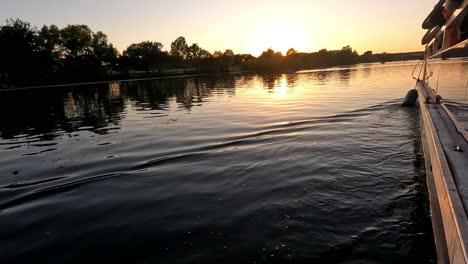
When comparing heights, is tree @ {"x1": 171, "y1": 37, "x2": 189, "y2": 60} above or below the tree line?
above

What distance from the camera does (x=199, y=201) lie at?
6.36 metres

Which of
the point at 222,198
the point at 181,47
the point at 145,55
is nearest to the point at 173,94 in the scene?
the point at 222,198

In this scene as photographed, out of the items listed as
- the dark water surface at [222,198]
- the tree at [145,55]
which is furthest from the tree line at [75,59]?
the dark water surface at [222,198]

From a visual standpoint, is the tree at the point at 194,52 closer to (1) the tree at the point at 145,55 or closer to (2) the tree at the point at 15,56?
(1) the tree at the point at 145,55

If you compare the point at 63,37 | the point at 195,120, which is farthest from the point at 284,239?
the point at 63,37

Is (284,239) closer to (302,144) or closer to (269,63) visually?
(302,144)

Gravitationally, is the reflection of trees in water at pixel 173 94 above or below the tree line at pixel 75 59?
below

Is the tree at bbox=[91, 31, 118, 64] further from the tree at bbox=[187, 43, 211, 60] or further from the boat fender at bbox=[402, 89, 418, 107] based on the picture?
the boat fender at bbox=[402, 89, 418, 107]

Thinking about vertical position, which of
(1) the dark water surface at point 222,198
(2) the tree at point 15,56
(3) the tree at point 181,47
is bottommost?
(1) the dark water surface at point 222,198

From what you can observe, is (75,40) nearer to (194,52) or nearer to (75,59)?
(75,59)

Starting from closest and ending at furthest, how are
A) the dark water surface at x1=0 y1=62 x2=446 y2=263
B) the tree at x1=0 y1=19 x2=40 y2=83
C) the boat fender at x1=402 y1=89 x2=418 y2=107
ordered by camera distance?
the dark water surface at x1=0 y1=62 x2=446 y2=263, the boat fender at x1=402 y1=89 x2=418 y2=107, the tree at x1=0 y1=19 x2=40 y2=83

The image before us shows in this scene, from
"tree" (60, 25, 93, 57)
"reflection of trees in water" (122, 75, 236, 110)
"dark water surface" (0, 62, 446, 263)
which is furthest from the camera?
"tree" (60, 25, 93, 57)

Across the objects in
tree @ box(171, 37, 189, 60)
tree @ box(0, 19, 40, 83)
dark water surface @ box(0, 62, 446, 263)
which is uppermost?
tree @ box(171, 37, 189, 60)

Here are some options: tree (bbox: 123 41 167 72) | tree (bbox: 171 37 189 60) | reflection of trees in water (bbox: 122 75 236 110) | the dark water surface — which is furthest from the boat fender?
tree (bbox: 171 37 189 60)
